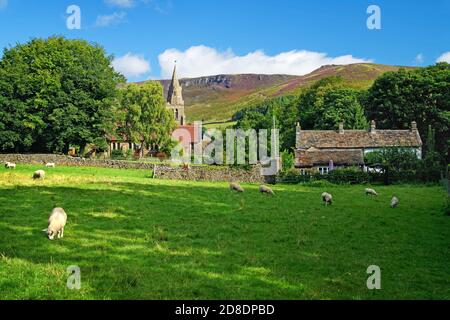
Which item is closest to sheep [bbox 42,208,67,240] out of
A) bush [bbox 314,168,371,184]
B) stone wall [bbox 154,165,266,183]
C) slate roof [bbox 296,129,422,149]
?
stone wall [bbox 154,165,266,183]

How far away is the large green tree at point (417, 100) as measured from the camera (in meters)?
67.5

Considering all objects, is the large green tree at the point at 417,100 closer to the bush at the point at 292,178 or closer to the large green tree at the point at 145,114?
the bush at the point at 292,178

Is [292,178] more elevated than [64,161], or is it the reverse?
[64,161]

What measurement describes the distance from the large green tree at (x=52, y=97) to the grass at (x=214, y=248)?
109 feet

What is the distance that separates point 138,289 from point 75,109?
49765 mm

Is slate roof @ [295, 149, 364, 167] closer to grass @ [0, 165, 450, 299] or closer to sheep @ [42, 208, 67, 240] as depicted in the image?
grass @ [0, 165, 450, 299]

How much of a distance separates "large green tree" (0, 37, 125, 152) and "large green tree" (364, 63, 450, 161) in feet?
143

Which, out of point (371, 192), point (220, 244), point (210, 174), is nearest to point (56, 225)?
point (220, 244)

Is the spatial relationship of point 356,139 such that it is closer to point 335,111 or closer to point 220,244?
point 335,111

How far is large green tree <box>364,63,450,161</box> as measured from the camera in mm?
67500

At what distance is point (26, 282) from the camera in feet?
31.5

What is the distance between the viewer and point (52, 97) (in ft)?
184

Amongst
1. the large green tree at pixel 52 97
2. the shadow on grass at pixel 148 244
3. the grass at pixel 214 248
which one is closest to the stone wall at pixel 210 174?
the grass at pixel 214 248

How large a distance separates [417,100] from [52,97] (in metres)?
55.2
